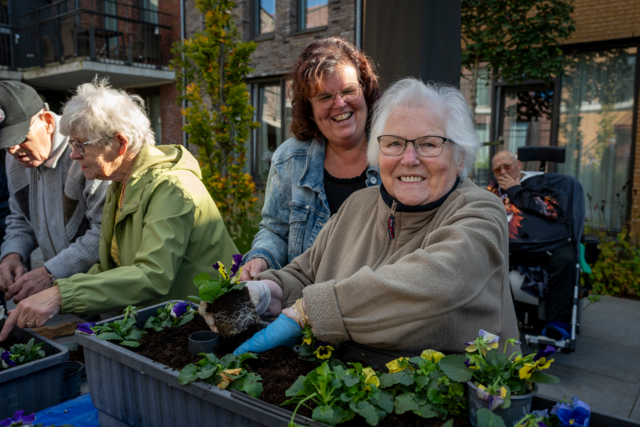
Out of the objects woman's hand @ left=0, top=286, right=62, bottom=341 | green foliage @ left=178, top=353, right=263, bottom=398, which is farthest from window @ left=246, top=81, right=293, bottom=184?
green foliage @ left=178, top=353, right=263, bottom=398

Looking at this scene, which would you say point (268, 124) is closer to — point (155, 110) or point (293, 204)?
point (155, 110)

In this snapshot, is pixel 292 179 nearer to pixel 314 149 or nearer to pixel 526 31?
pixel 314 149

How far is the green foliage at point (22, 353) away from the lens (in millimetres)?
1625

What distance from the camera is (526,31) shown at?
21.2ft

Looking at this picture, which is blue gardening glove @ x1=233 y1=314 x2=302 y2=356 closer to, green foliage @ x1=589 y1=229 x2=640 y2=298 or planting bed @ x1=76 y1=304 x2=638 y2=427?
planting bed @ x1=76 y1=304 x2=638 y2=427

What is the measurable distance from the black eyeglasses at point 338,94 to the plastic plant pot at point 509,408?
1.49m

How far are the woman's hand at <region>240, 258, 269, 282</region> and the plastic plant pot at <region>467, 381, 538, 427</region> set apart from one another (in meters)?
1.10

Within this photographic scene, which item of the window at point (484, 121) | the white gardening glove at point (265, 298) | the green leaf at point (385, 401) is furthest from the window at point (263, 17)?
the green leaf at point (385, 401)

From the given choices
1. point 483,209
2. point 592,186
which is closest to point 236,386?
point 483,209

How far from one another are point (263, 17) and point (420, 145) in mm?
11233

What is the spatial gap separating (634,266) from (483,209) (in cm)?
548

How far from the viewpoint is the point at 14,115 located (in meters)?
2.54

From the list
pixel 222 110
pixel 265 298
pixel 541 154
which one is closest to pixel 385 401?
pixel 265 298

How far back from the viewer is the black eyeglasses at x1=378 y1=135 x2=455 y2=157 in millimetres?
1509
